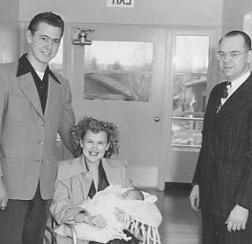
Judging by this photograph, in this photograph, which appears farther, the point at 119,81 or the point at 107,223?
the point at 119,81

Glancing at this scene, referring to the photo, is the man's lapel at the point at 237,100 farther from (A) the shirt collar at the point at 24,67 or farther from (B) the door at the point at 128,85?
(B) the door at the point at 128,85

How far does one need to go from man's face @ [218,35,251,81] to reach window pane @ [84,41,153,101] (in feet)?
11.5

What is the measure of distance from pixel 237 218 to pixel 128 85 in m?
3.77

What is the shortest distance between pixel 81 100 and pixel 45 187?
3490 millimetres

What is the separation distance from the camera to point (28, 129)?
207cm

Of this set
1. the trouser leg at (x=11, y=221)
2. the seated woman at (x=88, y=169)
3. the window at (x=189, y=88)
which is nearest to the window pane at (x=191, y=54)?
the window at (x=189, y=88)

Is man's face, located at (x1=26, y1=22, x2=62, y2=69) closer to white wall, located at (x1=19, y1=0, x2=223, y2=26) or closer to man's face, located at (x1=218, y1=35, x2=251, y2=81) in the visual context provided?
man's face, located at (x1=218, y1=35, x2=251, y2=81)

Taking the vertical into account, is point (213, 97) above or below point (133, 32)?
below

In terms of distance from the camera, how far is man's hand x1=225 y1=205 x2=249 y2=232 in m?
1.95

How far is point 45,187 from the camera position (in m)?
2.18

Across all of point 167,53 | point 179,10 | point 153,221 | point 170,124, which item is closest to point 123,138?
point 170,124

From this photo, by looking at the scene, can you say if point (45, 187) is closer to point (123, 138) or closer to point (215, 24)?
point (123, 138)

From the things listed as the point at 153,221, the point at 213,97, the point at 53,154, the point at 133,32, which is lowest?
the point at 153,221

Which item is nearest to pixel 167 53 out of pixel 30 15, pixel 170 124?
pixel 170 124
